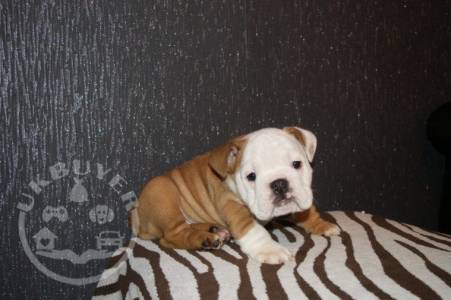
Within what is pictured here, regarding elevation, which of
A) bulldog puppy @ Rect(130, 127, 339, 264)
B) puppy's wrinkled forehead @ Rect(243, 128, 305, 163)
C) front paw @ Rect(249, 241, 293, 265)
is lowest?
front paw @ Rect(249, 241, 293, 265)

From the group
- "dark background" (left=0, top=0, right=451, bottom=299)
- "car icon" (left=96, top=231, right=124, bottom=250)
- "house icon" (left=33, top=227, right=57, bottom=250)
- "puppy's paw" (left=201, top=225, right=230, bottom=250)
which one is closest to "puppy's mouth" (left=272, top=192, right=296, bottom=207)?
"puppy's paw" (left=201, top=225, right=230, bottom=250)

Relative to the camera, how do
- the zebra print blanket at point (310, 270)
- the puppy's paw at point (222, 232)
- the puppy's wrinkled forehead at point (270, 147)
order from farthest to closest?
the puppy's paw at point (222, 232) → the puppy's wrinkled forehead at point (270, 147) → the zebra print blanket at point (310, 270)

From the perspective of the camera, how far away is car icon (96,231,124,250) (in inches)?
81.4

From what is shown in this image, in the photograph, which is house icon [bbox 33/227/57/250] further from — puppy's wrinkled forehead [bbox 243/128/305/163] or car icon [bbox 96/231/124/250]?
puppy's wrinkled forehead [bbox 243/128/305/163]

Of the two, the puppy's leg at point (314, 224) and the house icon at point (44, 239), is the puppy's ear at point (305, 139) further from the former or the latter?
the house icon at point (44, 239)

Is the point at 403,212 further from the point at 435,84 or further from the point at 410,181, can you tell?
the point at 435,84

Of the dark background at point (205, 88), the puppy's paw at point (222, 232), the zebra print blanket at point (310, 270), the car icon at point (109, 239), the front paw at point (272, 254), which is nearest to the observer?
the zebra print blanket at point (310, 270)

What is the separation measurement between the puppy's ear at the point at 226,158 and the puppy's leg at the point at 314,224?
0.37m

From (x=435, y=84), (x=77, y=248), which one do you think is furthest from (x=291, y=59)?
(x=77, y=248)

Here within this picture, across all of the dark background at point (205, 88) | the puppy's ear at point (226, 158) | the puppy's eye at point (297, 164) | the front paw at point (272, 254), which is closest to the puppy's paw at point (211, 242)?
the front paw at point (272, 254)

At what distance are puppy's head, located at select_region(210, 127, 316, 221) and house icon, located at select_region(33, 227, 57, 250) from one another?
0.89m

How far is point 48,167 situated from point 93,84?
1.33ft

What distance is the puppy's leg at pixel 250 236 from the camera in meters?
1.41

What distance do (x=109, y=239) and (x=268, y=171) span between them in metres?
0.96
